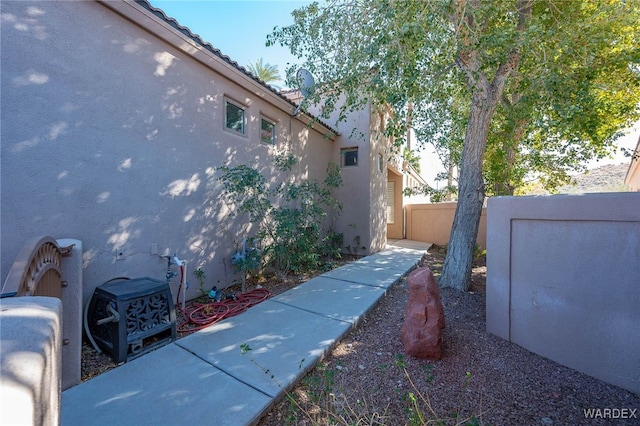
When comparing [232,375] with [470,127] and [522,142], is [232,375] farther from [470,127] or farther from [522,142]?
[522,142]

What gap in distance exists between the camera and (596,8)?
4293 millimetres

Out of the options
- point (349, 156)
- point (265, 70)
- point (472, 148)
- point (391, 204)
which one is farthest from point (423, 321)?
point (265, 70)

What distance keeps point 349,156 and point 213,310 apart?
613 cm

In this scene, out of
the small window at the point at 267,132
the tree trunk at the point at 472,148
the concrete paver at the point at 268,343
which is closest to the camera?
the concrete paver at the point at 268,343

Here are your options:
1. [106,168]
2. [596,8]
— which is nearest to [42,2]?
[106,168]

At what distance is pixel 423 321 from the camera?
8.71 feet

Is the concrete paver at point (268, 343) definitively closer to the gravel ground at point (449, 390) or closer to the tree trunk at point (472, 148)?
the gravel ground at point (449, 390)

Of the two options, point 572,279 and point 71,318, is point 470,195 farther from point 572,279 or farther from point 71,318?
point 71,318

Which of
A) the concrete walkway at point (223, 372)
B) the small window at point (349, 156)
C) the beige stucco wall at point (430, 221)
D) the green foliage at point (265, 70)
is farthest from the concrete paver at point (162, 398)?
the green foliage at point (265, 70)

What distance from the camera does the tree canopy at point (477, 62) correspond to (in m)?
3.74

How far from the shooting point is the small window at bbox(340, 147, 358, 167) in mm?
8263

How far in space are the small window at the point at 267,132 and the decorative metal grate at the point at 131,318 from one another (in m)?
3.75

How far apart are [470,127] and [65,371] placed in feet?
19.0

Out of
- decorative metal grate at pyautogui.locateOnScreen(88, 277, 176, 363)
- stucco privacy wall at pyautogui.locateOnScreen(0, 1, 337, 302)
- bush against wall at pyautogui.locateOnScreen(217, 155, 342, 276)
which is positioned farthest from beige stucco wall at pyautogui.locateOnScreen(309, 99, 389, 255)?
decorative metal grate at pyautogui.locateOnScreen(88, 277, 176, 363)
